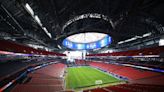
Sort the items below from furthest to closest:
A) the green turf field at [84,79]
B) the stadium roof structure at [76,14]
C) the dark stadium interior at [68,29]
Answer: the green turf field at [84,79] < the stadium roof structure at [76,14] < the dark stadium interior at [68,29]

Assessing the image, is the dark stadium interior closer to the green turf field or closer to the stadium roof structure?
the stadium roof structure

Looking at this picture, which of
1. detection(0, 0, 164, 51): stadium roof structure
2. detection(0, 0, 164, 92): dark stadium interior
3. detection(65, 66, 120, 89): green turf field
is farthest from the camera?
detection(65, 66, 120, 89): green turf field

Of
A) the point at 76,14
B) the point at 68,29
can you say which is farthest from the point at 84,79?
the point at 68,29

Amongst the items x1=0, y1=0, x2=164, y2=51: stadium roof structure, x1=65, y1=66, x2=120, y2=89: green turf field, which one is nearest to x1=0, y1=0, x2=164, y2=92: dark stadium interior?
x1=0, y1=0, x2=164, y2=51: stadium roof structure

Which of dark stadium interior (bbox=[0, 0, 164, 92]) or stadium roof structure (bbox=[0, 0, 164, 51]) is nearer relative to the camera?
dark stadium interior (bbox=[0, 0, 164, 92])

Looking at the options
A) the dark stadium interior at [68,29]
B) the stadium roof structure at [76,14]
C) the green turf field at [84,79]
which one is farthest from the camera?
the green turf field at [84,79]

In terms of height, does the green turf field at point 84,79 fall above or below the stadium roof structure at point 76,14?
below

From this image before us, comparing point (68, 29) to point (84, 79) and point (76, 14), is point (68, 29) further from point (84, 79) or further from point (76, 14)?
point (84, 79)

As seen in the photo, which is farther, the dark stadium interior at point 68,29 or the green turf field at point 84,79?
the green turf field at point 84,79

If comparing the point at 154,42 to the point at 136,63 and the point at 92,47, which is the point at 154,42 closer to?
the point at 136,63

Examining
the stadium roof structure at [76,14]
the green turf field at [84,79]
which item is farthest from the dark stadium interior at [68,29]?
the green turf field at [84,79]

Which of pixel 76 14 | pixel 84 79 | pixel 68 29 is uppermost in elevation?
pixel 76 14

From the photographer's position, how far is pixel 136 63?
16750 mm

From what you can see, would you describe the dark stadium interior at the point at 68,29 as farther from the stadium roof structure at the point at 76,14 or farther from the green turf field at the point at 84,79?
the green turf field at the point at 84,79
